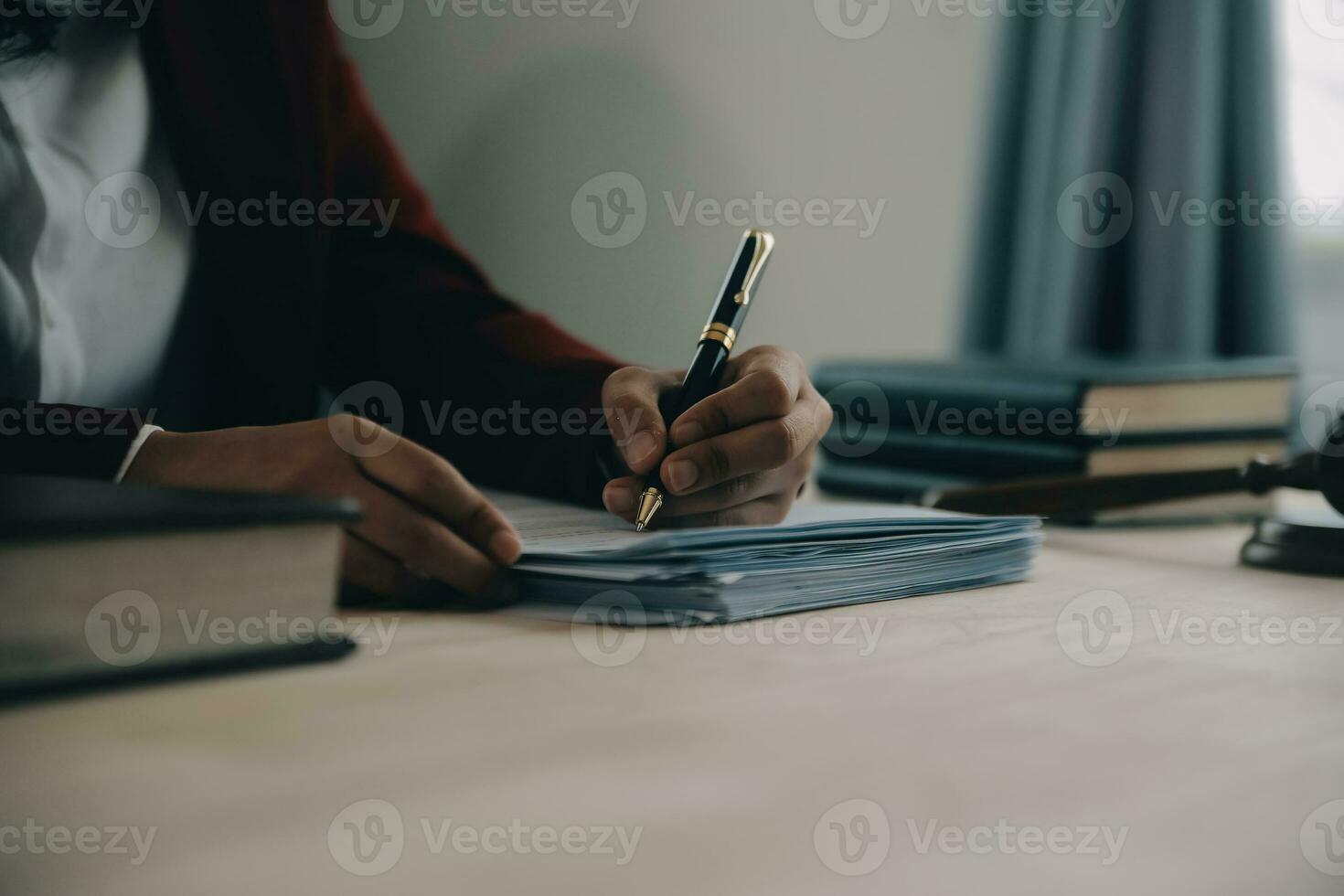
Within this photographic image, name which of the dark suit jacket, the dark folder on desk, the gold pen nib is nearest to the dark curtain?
the dark suit jacket

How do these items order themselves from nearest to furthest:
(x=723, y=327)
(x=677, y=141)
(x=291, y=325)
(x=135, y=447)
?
(x=135, y=447)
(x=723, y=327)
(x=291, y=325)
(x=677, y=141)

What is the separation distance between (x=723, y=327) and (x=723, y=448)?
0.11m

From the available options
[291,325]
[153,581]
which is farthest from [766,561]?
[291,325]

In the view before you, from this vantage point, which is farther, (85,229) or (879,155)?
(879,155)

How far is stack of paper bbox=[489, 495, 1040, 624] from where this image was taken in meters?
0.57

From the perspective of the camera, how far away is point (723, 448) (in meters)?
0.66

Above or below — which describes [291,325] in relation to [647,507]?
above

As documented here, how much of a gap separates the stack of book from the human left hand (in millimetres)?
349

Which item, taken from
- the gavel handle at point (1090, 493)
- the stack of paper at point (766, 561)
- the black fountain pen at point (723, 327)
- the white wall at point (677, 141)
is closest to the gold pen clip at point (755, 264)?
the black fountain pen at point (723, 327)

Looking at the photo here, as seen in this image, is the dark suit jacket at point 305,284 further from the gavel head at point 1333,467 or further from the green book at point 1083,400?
the gavel head at point 1333,467

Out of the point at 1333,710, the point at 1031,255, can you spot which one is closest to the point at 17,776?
Answer: the point at 1333,710

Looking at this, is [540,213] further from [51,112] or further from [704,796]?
[704,796]

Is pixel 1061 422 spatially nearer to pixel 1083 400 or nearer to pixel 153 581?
→ pixel 1083 400

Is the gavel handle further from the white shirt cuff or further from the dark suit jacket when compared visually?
the white shirt cuff
